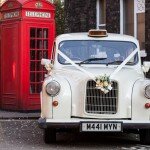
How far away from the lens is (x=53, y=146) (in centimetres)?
966

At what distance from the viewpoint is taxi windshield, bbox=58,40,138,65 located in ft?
34.7

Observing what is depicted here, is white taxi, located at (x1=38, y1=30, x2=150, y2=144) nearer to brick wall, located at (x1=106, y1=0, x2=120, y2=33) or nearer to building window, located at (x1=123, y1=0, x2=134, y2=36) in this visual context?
building window, located at (x1=123, y1=0, x2=134, y2=36)

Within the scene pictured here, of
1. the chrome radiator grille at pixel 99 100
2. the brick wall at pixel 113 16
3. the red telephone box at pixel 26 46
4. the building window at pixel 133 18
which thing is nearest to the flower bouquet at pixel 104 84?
the chrome radiator grille at pixel 99 100

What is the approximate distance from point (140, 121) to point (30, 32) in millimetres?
5711

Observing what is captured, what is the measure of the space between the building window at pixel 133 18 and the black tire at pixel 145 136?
Answer: 23.9 feet

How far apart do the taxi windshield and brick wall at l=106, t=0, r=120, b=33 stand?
7.06 metres

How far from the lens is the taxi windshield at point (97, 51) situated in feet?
34.7

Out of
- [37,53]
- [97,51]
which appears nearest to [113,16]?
[37,53]

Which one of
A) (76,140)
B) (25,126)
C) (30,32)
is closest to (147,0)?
(30,32)

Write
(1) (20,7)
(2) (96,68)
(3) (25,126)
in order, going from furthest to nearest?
1. (1) (20,7)
2. (3) (25,126)
3. (2) (96,68)

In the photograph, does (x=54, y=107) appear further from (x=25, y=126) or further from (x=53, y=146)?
(x=25, y=126)

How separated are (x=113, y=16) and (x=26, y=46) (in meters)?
4.54

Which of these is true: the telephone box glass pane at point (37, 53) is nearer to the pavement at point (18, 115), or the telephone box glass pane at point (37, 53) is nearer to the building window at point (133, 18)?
the pavement at point (18, 115)

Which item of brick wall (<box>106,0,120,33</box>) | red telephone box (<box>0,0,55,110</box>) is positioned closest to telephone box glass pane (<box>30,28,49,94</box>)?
red telephone box (<box>0,0,55,110</box>)
